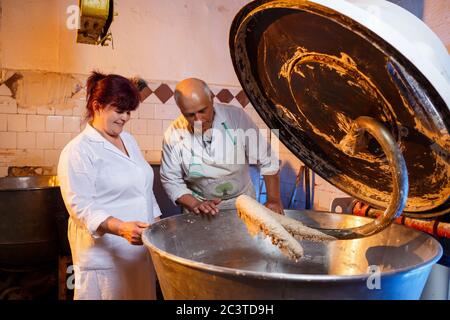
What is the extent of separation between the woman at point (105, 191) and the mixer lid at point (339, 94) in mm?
710

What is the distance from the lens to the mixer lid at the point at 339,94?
0.75m

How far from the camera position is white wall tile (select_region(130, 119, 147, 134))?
321 centimetres

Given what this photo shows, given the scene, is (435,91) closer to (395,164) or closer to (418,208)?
(395,164)

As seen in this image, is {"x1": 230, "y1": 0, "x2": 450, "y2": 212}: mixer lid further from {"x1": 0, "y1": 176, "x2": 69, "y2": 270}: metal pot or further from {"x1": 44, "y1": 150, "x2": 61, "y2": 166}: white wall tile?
{"x1": 44, "y1": 150, "x2": 61, "y2": 166}: white wall tile

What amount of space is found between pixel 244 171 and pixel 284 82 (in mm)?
1020

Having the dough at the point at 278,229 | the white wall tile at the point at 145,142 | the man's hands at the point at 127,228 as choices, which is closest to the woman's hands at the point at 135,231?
the man's hands at the point at 127,228

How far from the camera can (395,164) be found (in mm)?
824

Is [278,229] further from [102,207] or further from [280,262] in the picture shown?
[102,207]

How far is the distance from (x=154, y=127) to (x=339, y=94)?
8.02ft

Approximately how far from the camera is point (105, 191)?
159cm

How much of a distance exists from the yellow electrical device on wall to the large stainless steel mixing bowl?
1081 millimetres

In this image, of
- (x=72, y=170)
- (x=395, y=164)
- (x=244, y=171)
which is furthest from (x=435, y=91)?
(x=244, y=171)

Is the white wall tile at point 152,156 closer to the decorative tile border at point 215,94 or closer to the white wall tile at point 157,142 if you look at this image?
the white wall tile at point 157,142

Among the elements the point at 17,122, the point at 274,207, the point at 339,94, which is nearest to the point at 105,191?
the point at 274,207
